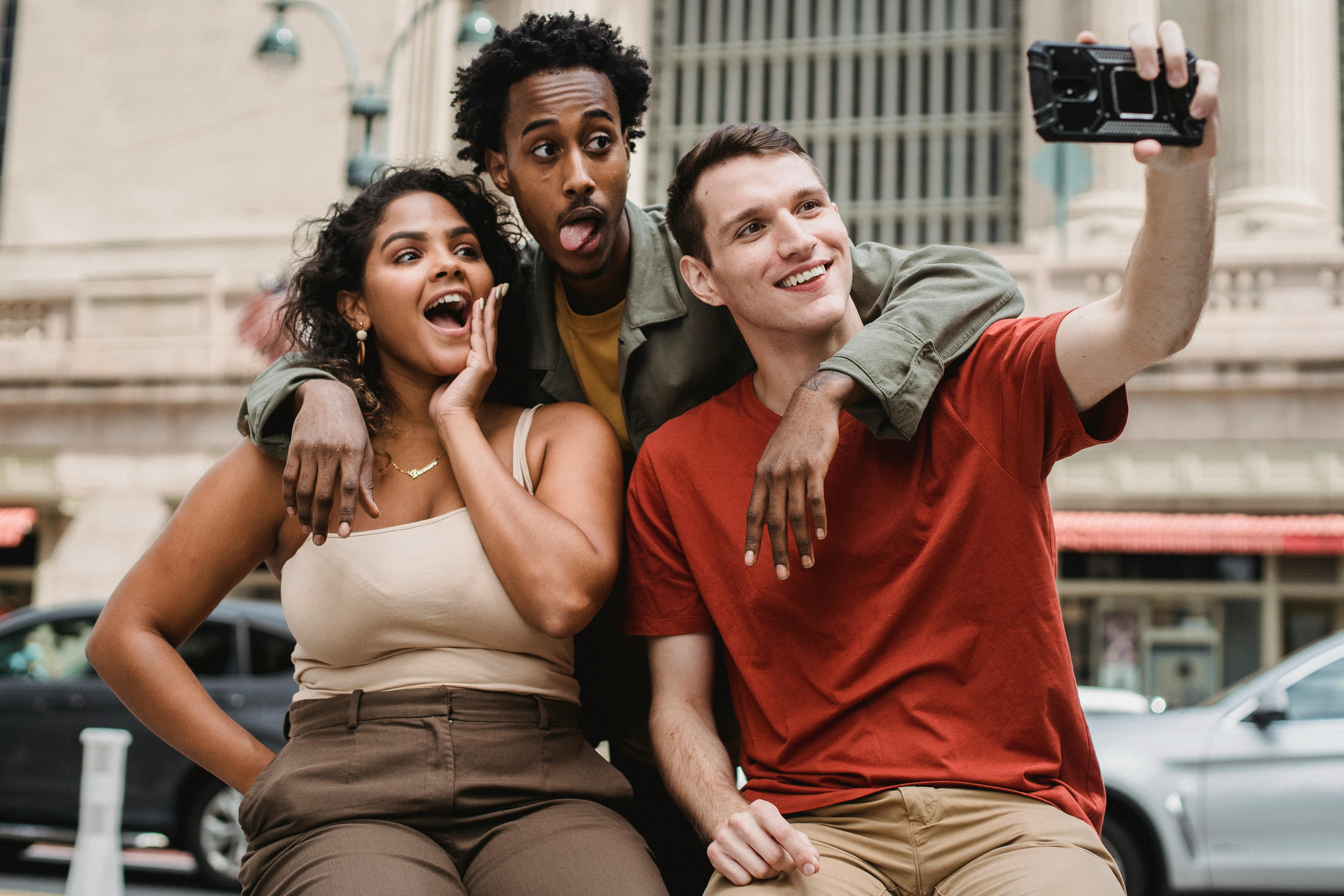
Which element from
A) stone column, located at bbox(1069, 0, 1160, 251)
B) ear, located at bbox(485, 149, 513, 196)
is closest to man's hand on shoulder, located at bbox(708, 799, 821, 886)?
ear, located at bbox(485, 149, 513, 196)

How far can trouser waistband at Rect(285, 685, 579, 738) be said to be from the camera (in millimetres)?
2527

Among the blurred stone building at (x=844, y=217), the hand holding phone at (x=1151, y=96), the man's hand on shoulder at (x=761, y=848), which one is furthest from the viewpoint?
the blurred stone building at (x=844, y=217)

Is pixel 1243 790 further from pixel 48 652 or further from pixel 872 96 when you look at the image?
pixel 872 96

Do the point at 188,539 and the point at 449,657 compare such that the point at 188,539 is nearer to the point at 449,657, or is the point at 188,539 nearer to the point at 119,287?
the point at 449,657

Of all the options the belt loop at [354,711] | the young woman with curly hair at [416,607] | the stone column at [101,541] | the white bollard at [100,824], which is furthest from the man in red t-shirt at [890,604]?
the stone column at [101,541]

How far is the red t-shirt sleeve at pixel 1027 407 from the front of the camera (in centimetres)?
239

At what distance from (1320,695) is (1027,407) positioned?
5687mm

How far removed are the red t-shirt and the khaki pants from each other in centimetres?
4

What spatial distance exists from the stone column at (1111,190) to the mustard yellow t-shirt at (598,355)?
1497 centimetres

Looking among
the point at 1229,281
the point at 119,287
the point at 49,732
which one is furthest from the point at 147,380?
the point at 1229,281

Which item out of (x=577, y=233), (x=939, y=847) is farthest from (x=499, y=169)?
(x=939, y=847)

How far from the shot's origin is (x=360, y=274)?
2.98 meters

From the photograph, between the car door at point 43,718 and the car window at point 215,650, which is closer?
the car window at point 215,650

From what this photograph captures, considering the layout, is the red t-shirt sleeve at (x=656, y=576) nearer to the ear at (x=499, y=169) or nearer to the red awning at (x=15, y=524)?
the ear at (x=499, y=169)
